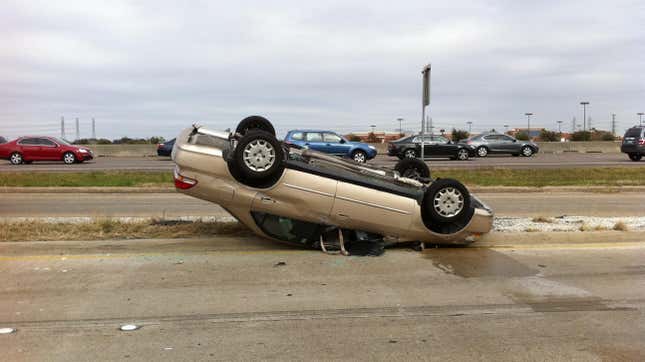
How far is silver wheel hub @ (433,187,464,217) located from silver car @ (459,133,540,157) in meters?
25.2

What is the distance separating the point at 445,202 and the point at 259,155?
2274mm

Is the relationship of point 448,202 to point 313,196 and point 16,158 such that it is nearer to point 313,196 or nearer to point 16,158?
point 313,196

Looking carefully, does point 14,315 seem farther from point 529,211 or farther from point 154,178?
point 154,178

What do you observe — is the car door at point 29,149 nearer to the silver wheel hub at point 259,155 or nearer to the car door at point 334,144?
the car door at point 334,144

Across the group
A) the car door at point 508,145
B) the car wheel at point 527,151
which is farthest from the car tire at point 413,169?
the car wheel at point 527,151

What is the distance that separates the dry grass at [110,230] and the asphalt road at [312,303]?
36cm

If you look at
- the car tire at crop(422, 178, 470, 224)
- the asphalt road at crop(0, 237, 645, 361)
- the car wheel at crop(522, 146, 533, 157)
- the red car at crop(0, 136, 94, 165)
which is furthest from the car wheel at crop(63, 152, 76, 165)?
the car wheel at crop(522, 146, 533, 157)

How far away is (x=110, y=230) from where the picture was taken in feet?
24.6

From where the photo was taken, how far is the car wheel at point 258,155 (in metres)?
5.90

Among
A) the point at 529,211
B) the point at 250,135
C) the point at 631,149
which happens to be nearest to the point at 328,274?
the point at 250,135

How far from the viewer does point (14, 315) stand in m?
Result: 4.46

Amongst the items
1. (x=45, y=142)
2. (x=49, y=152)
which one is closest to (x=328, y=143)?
(x=49, y=152)

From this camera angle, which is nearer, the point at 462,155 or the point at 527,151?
the point at 462,155

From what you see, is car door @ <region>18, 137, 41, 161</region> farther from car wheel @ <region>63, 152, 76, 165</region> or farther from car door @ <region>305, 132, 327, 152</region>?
car door @ <region>305, 132, 327, 152</region>
